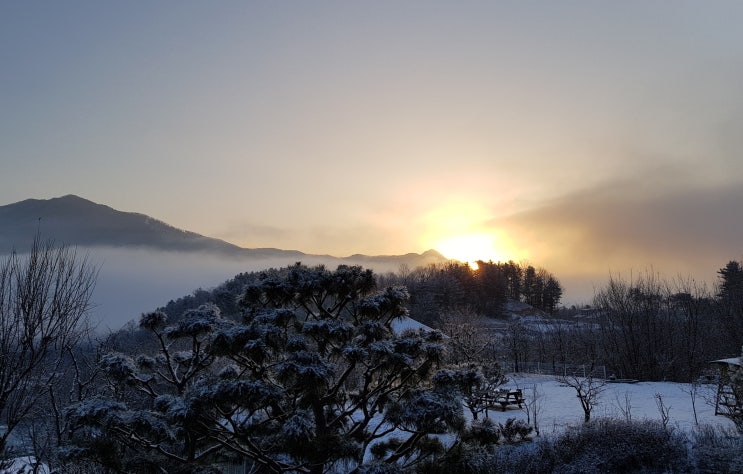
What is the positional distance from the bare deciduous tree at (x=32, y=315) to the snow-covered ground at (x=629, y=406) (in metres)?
14.0

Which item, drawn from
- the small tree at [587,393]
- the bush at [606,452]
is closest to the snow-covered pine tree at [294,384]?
the bush at [606,452]

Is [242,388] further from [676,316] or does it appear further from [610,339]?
[676,316]

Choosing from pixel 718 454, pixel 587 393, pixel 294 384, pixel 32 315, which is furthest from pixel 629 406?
pixel 32 315

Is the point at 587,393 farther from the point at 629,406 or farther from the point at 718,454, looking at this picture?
the point at 718,454

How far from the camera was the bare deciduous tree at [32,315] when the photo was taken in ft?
22.6

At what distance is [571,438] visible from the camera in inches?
480

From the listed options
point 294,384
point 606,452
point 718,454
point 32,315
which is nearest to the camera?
point 294,384

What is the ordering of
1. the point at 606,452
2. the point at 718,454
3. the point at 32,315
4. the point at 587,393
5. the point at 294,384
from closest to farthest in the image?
the point at 294,384 < the point at 32,315 < the point at 718,454 < the point at 606,452 < the point at 587,393

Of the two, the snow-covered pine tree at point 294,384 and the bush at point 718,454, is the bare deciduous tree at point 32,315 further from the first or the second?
the bush at point 718,454

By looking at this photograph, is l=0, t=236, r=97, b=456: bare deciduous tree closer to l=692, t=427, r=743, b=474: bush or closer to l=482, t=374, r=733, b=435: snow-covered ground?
l=692, t=427, r=743, b=474: bush

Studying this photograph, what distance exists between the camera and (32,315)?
23.6 feet

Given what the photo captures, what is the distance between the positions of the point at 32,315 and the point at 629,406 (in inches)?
738

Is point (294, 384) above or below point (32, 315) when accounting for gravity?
below

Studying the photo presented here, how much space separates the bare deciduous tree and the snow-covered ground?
46.0 feet
